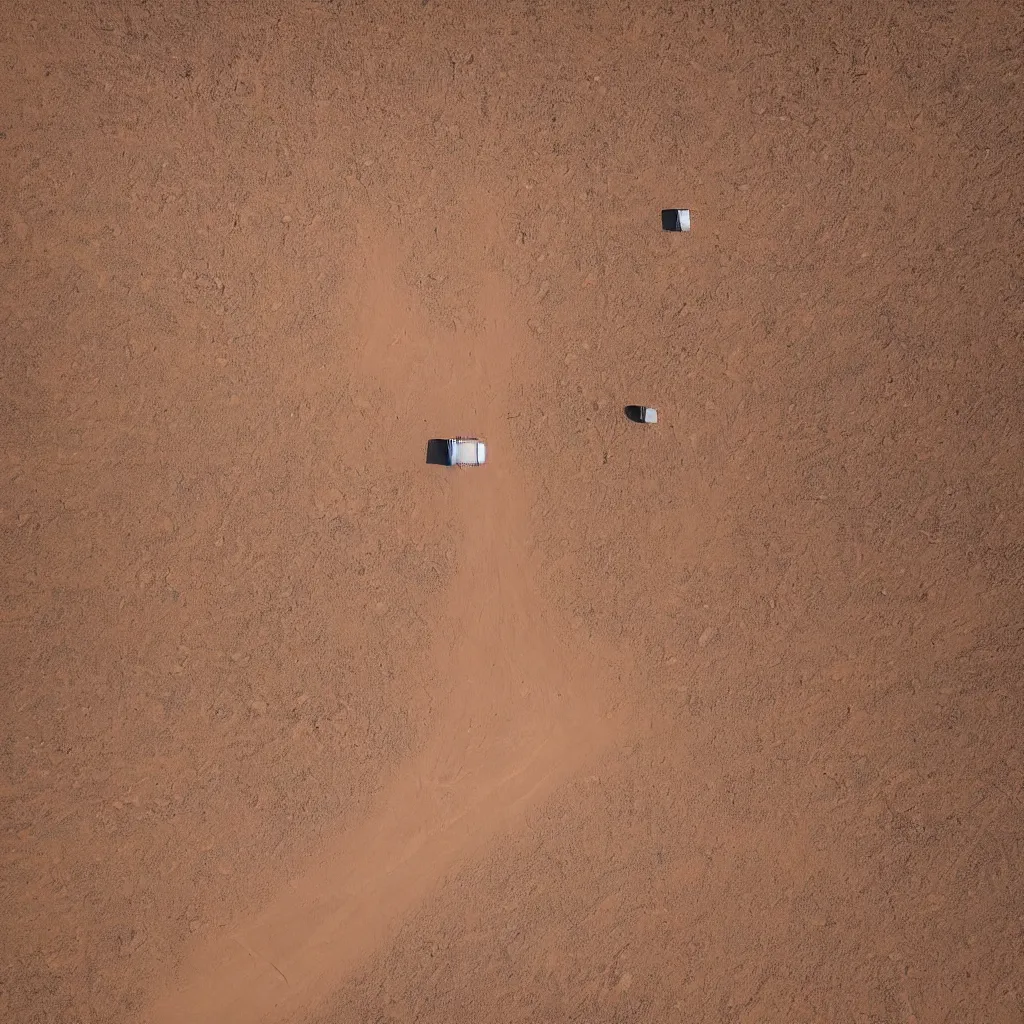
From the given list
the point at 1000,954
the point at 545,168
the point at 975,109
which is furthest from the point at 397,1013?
the point at 975,109

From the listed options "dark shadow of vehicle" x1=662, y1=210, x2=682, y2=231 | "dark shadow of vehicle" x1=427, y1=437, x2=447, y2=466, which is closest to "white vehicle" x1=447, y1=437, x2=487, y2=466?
"dark shadow of vehicle" x1=427, y1=437, x2=447, y2=466

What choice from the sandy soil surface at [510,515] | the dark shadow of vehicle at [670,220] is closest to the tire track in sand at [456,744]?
the sandy soil surface at [510,515]

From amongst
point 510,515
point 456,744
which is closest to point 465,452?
point 510,515

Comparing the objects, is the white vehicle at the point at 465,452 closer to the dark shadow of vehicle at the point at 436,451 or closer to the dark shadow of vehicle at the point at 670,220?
the dark shadow of vehicle at the point at 436,451

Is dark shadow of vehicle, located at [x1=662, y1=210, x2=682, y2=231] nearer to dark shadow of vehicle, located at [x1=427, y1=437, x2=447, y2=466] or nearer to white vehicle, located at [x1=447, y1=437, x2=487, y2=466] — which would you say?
white vehicle, located at [x1=447, y1=437, x2=487, y2=466]

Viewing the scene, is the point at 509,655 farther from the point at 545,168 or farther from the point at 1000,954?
the point at 1000,954

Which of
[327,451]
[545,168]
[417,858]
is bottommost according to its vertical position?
[417,858]

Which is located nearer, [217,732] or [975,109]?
[217,732]

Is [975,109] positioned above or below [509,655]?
above
